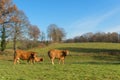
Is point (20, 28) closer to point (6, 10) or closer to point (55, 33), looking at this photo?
point (6, 10)

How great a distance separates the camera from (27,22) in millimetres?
81562

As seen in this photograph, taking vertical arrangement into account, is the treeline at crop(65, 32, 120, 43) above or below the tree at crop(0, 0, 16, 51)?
below

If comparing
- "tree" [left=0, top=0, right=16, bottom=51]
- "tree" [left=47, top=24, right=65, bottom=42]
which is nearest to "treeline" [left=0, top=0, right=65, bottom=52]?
"tree" [left=0, top=0, right=16, bottom=51]

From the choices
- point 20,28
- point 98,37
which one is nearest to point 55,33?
point 98,37

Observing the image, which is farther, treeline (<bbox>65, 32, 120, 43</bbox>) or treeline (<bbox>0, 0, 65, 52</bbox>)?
treeline (<bbox>65, 32, 120, 43</bbox>)

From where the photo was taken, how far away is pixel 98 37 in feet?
472

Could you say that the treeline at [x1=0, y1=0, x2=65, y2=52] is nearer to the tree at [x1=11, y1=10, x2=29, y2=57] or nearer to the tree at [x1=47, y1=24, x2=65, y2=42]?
the tree at [x1=11, y1=10, x2=29, y2=57]

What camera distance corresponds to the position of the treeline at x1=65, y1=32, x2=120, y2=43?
134 meters

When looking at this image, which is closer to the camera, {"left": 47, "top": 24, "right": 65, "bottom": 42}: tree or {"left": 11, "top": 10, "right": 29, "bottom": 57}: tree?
{"left": 11, "top": 10, "right": 29, "bottom": 57}: tree

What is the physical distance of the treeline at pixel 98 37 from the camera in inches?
5281

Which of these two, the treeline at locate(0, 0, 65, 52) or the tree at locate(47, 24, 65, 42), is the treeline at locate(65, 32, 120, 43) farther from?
the treeline at locate(0, 0, 65, 52)

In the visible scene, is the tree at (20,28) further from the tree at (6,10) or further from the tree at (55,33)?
the tree at (55,33)

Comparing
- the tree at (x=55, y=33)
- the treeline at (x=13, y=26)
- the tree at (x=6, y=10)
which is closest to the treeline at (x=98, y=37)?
the tree at (x=55, y=33)

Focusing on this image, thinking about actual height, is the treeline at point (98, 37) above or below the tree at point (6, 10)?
below
